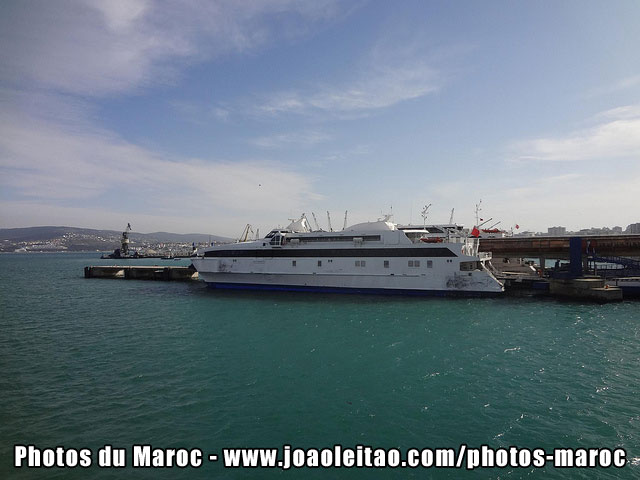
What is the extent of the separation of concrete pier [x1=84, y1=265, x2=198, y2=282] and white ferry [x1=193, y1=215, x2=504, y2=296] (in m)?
12.3

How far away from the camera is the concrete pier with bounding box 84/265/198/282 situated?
46.3m

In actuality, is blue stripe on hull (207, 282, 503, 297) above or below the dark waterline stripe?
below

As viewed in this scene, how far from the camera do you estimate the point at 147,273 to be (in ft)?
159

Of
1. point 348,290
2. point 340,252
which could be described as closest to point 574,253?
point 348,290

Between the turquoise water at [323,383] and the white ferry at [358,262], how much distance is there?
5.88 meters

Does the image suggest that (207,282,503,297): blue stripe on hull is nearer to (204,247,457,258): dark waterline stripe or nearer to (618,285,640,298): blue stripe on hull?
(204,247,457,258): dark waterline stripe

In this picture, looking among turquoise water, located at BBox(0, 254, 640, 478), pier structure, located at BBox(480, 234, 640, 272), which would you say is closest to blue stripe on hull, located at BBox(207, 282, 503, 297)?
turquoise water, located at BBox(0, 254, 640, 478)

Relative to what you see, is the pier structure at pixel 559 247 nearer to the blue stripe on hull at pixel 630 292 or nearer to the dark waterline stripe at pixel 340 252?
the blue stripe on hull at pixel 630 292

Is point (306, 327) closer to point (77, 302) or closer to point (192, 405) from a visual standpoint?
point (192, 405)

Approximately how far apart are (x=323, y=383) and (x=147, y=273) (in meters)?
44.6

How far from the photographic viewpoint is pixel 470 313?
23062 millimetres

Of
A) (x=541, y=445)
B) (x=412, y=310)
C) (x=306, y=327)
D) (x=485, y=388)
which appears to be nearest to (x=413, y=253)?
(x=412, y=310)

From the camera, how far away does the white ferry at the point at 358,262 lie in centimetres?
2862

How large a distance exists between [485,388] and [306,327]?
425 inches
